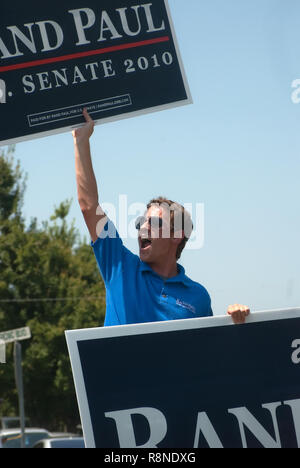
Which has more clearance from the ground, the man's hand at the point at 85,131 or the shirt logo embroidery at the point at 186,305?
the man's hand at the point at 85,131

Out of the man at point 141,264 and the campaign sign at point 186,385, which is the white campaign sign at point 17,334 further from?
the campaign sign at point 186,385

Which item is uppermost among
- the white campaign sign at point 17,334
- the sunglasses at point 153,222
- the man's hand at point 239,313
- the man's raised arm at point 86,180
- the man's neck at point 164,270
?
the man's raised arm at point 86,180

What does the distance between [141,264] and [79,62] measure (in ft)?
2.67

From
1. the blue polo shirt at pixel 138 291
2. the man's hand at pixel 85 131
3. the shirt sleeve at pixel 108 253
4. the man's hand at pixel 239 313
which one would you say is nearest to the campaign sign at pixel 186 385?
the man's hand at pixel 239 313

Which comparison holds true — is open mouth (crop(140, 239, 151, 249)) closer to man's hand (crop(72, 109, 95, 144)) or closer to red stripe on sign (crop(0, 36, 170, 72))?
man's hand (crop(72, 109, 95, 144))

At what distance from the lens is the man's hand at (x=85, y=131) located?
114 inches

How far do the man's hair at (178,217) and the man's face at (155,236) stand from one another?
0.03 m

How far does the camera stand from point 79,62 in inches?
114

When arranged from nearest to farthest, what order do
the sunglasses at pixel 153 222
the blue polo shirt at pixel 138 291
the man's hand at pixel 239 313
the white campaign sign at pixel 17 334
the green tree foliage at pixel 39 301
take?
the man's hand at pixel 239 313 < the blue polo shirt at pixel 138 291 < the sunglasses at pixel 153 222 < the white campaign sign at pixel 17 334 < the green tree foliage at pixel 39 301

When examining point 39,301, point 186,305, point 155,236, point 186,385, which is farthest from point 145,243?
point 39,301

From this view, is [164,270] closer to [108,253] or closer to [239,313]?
[108,253]

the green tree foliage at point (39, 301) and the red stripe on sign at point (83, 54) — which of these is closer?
the red stripe on sign at point (83, 54)

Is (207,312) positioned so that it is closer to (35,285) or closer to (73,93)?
(73,93)
